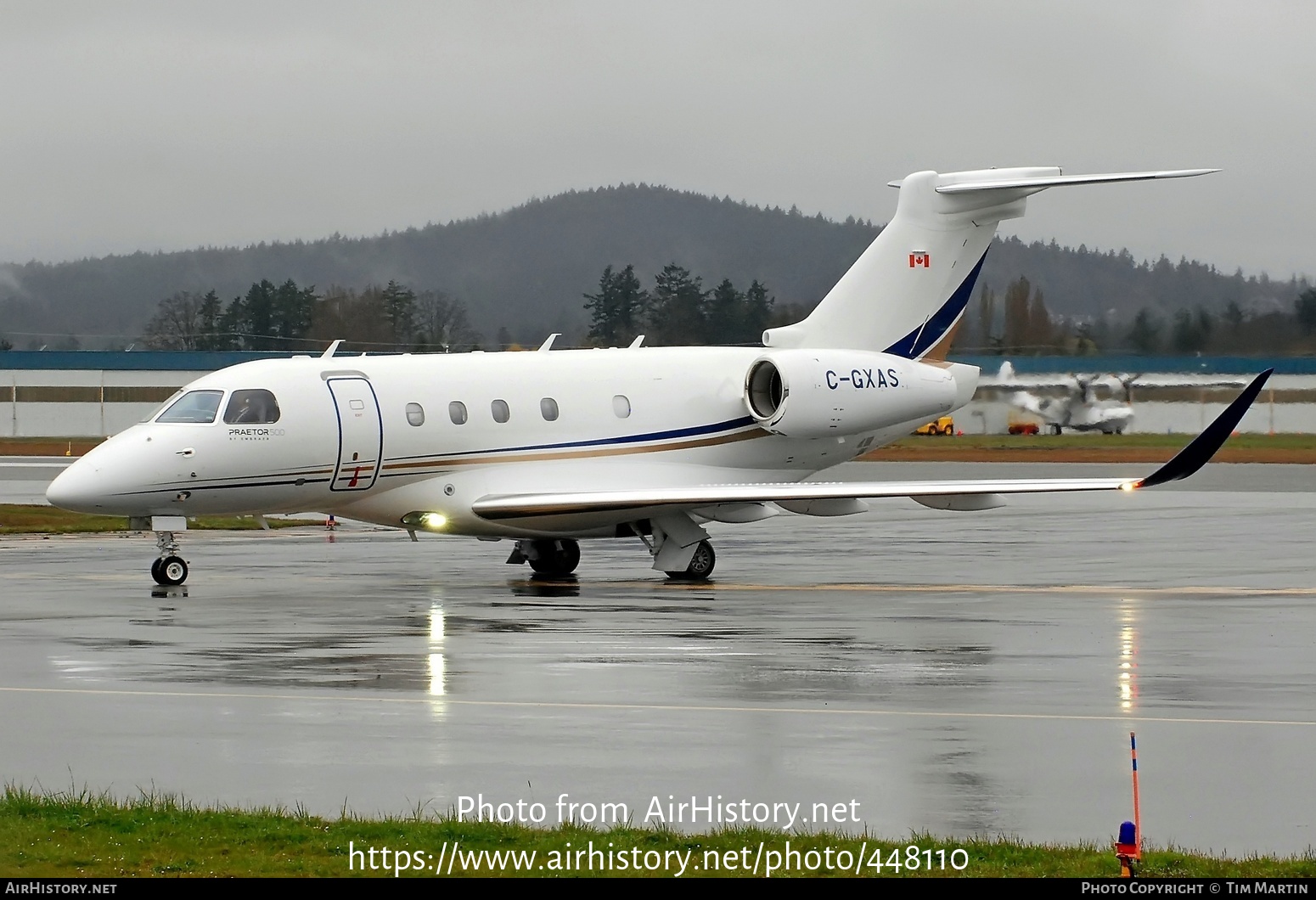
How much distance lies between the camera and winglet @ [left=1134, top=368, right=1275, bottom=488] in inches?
822

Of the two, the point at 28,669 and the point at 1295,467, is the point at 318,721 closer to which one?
the point at 28,669

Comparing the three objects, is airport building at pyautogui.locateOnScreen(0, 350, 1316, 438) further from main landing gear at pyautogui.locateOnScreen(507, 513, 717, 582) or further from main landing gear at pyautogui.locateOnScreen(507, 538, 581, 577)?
main landing gear at pyautogui.locateOnScreen(507, 513, 717, 582)

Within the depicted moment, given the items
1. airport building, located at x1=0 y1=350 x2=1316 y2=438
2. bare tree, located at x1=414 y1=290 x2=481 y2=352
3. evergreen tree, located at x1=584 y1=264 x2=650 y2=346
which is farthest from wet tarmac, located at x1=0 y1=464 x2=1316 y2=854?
bare tree, located at x1=414 y1=290 x2=481 y2=352

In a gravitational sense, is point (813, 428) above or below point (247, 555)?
above

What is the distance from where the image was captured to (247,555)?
29.7m

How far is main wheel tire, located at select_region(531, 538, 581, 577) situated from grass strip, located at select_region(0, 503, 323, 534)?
9.71m

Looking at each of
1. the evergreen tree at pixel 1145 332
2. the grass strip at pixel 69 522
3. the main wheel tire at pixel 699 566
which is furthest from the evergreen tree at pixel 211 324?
the main wheel tire at pixel 699 566

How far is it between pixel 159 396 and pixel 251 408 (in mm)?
58207

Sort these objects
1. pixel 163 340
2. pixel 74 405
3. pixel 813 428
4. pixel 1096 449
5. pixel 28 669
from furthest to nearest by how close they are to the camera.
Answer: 1. pixel 74 405
2. pixel 163 340
3. pixel 1096 449
4. pixel 813 428
5. pixel 28 669

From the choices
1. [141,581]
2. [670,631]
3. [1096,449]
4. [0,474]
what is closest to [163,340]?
[0,474]

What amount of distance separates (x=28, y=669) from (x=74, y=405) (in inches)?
2759

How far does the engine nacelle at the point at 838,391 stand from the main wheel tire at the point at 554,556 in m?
3.39

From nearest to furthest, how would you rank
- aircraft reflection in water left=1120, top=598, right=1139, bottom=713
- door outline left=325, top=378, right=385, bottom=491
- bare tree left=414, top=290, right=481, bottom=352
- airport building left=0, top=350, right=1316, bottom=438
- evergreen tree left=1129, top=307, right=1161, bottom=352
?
aircraft reflection in water left=1120, top=598, right=1139, bottom=713
door outline left=325, top=378, right=385, bottom=491
evergreen tree left=1129, top=307, right=1161, bottom=352
airport building left=0, top=350, right=1316, bottom=438
bare tree left=414, top=290, right=481, bottom=352

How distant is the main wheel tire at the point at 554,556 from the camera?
2584 cm
